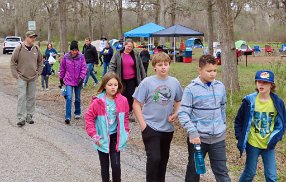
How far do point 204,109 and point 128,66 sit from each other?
14.1 ft

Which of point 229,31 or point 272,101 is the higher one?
point 229,31

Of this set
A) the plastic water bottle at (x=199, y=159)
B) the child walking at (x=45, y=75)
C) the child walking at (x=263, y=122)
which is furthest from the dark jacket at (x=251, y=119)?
the child walking at (x=45, y=75)

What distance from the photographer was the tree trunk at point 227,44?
472 inches

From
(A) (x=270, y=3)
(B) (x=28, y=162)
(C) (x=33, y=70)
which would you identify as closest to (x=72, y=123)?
(C) (x=33, y=70)

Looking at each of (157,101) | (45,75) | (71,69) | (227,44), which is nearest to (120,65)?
(71,69)

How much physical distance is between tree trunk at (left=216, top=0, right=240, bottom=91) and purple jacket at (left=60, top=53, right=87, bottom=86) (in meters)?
4.44

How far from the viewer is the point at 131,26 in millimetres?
69875

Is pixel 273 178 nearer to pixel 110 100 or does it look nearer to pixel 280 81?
pixel 110 100

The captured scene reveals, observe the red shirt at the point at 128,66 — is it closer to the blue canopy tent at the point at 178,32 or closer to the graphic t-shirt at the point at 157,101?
the graphic t-shirt at the point at 157,101

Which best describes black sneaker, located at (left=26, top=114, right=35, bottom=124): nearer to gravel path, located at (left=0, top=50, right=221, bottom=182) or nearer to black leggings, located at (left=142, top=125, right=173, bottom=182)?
gravel path, located at (left=0, top=50, right=221, bottom=182)

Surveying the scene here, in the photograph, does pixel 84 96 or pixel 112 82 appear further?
pixel 84 96

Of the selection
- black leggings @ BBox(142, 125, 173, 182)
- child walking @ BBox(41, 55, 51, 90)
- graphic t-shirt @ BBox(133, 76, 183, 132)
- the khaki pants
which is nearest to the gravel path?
the khaki pants

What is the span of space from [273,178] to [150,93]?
5.30 ft

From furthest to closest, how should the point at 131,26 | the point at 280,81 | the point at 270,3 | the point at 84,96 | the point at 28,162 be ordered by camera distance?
1. the point at 131,26
2. the point at 270,3
3. the point at 84,96
4. the point at 280,81
5. the point at 28,162
